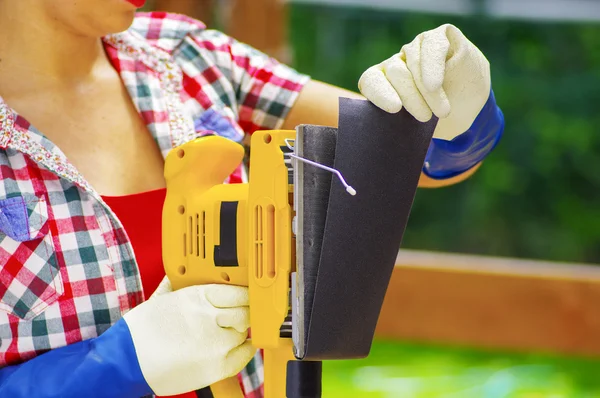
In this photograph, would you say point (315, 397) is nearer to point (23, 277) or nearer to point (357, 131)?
point (357, 131)

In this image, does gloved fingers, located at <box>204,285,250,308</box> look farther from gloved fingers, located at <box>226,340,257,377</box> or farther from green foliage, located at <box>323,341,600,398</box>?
green foliage, located at <box>323,341,600,398</box>

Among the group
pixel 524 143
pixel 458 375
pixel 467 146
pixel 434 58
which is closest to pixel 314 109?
pixel 467 146

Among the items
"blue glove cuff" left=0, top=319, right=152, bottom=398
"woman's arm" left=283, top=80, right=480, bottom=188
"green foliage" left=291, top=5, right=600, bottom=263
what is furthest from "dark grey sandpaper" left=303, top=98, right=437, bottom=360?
"green foliage" left=291, top=5, right=600, bottom=263

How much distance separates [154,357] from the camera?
3.26 feet

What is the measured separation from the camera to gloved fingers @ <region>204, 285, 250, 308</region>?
958 millimetres

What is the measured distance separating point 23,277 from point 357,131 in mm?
477

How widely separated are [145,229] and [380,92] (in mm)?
418

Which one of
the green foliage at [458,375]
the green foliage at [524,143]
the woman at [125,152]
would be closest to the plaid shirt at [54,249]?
the woman at [125,152]

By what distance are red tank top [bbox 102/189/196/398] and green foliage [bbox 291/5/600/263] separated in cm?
258

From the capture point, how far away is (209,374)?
100 centimetres

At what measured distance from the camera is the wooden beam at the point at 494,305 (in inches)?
96.5

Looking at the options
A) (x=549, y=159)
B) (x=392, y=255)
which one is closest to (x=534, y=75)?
(x=549, y=159)

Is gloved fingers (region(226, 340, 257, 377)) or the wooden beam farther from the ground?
gloved fingers (region(226, 340, 257, 377))

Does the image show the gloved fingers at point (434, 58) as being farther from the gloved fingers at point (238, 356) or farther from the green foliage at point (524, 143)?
the green foliage at point (524, 143)
